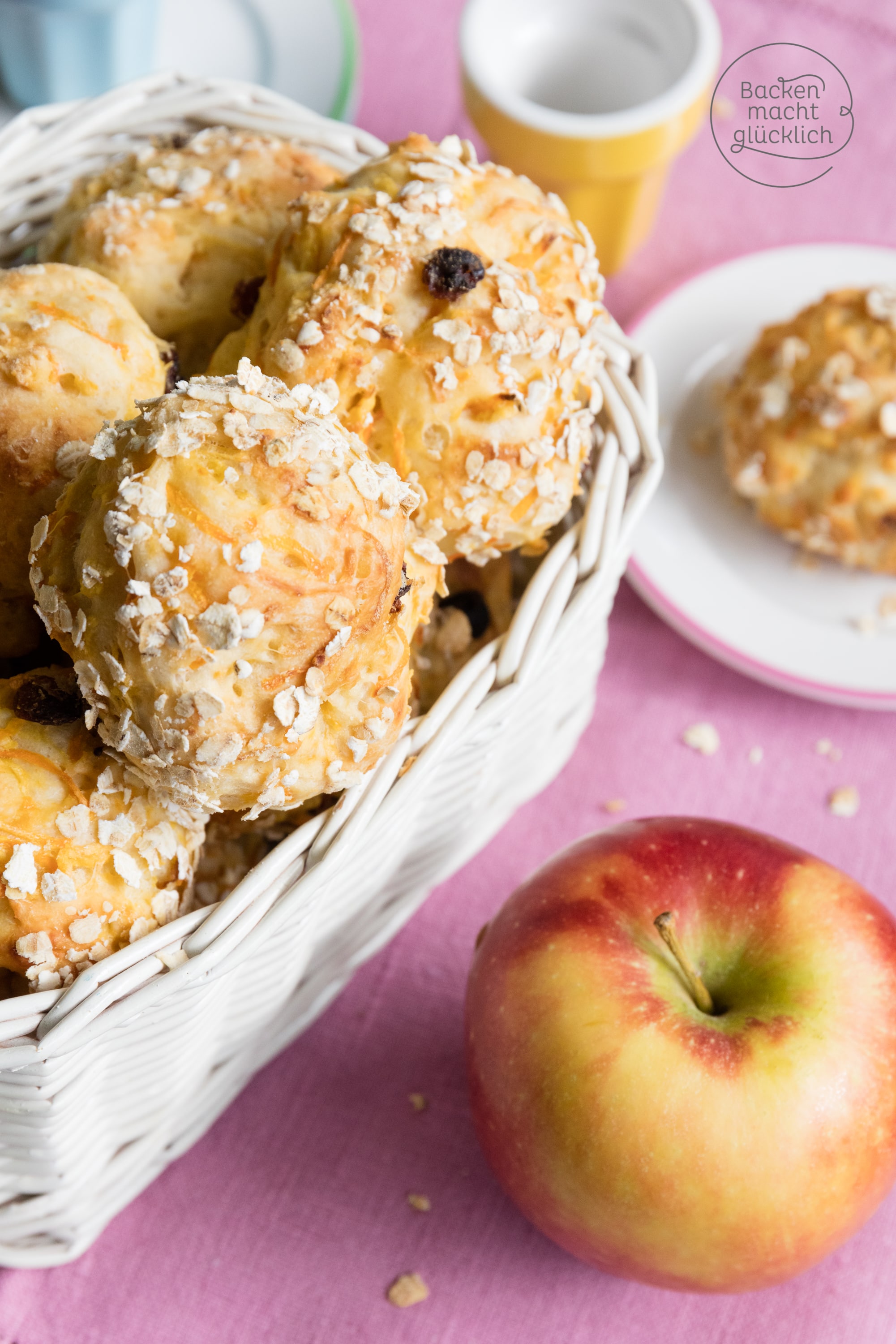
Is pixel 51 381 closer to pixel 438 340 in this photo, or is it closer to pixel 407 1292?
pixel 438 340

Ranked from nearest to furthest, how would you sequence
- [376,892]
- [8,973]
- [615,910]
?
[8,973] < [615,910] < [376,892]

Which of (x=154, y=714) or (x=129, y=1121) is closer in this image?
(x=154, y=714)

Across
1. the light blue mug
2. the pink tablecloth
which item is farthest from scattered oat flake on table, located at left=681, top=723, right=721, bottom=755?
the light blue mug

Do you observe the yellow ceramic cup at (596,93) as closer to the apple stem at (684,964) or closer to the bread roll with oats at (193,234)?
the bread roll with oats at (193,234)

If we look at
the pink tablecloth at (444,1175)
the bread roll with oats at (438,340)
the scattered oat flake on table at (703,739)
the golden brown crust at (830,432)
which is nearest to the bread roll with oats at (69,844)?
the bread roll with oats at (438,340)

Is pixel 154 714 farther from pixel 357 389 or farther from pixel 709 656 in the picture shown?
pixel 709 656

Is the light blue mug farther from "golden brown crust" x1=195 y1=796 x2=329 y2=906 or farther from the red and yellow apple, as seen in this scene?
the red and yellow apple

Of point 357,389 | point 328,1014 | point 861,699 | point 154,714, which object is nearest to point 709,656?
point 861,699
